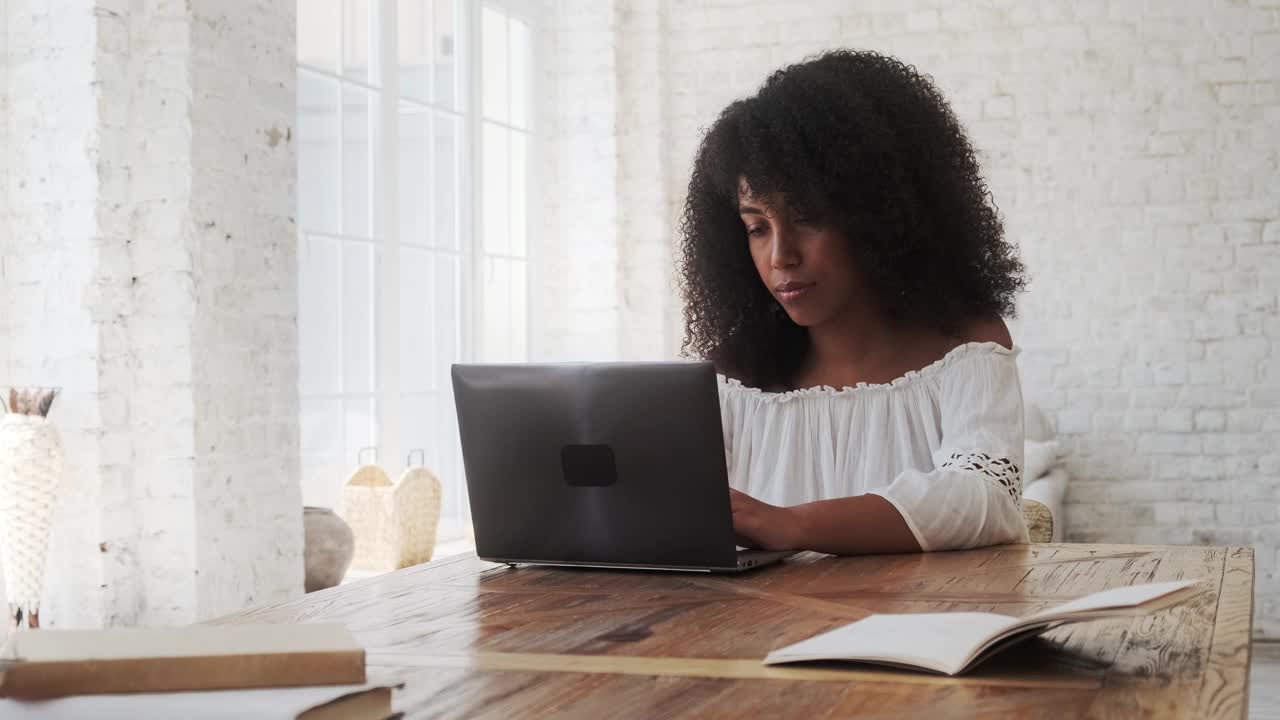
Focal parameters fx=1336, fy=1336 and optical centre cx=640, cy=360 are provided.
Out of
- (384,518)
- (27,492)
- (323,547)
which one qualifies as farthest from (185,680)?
(384,518)

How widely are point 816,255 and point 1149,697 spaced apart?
1245mm

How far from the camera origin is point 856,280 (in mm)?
2105

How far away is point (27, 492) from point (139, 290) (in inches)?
22.7

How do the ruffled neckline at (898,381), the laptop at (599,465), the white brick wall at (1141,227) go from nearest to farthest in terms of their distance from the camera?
the laptop at (599,465) < the ruffled neckline at (898,381) < the white brick wall at (1141,227)

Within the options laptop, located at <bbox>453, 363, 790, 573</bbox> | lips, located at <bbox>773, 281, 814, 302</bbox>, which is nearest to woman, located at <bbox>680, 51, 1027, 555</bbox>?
lips, located at <bbox>773, 281, 814, 302</bbox>

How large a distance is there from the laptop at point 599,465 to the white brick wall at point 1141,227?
4.34 m

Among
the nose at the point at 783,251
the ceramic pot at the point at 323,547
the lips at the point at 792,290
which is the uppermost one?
the nose at the point at 783,251

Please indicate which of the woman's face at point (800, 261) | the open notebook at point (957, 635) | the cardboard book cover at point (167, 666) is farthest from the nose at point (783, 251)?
the cardboard book cover at point (167, 666)

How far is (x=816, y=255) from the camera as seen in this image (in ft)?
6.80

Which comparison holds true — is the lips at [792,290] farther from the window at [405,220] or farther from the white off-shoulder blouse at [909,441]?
the window at [405,220]

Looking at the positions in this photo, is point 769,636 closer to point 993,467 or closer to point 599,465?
point 599,465

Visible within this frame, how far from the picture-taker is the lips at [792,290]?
80.8 inches

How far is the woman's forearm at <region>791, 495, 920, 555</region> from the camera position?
5.35ft

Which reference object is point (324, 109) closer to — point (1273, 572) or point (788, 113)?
point (788, 113)
